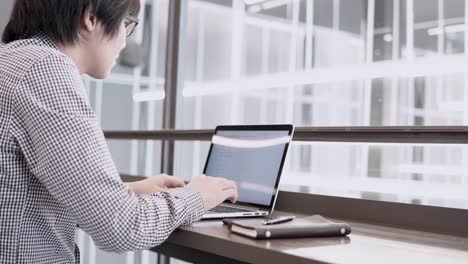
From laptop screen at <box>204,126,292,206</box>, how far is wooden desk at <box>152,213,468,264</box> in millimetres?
216

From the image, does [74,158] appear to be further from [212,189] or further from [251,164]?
[251,164]

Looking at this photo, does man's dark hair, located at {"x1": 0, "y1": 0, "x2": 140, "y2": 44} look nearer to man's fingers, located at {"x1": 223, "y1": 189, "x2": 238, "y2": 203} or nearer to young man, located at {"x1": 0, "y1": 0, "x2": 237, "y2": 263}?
young man, located at {"x1": 0, "y1": 0, "x2": 237, "y2": 263}

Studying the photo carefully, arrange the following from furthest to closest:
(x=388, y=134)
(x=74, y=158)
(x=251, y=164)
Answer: (x=251, y=164) < (x=388, y=134) < (x=74, y=158)

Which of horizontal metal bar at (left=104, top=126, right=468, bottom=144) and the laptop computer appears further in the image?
the laptop computer

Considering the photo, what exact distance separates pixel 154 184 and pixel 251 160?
0.97 ft

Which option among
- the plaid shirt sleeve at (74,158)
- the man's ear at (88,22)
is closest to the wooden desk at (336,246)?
the plaid shirt sleeve at (74,158)

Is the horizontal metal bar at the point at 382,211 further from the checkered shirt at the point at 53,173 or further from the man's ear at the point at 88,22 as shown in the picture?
the man's ear at the point at 88,22

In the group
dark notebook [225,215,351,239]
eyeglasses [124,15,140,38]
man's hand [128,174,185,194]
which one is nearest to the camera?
dark notebook [225,215,351,239]

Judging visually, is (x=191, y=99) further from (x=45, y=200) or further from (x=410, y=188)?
(x=45, y=200)

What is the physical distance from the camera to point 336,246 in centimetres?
106

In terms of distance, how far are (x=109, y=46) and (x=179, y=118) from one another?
131 centimetres

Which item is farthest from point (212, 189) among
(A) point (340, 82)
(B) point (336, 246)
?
(A) point (340, 82)

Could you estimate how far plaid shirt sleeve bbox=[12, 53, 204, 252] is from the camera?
36.8 inches

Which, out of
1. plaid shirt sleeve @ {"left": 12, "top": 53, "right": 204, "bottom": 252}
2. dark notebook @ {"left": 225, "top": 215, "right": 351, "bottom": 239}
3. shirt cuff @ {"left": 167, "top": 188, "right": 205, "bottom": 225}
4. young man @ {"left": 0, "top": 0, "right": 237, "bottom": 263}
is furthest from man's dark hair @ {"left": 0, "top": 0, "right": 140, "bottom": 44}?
dark notebook @ {"left": 225, "top": 215, "right": 351, "bottom": 239}
